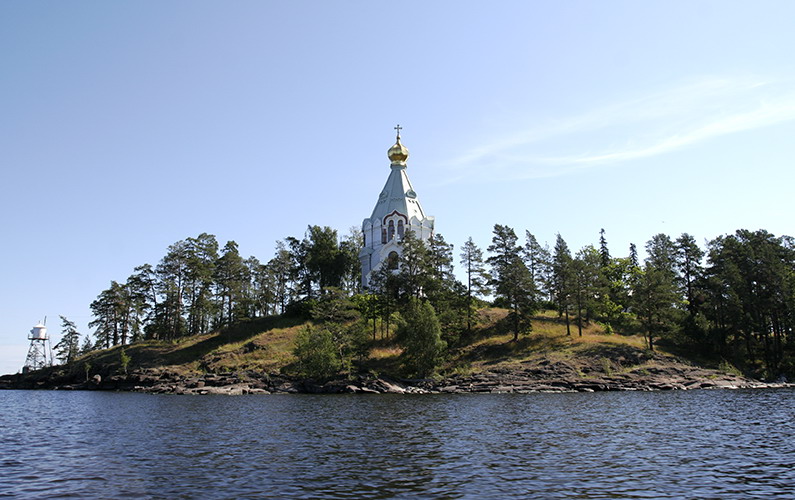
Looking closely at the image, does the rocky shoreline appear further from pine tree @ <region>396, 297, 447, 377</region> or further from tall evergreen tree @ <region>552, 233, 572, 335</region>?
tall evergreen tree @ <region>552, 233, 572, 335</region>

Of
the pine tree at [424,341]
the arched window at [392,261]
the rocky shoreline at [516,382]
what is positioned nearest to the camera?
the rocky shoreline at [516,382]

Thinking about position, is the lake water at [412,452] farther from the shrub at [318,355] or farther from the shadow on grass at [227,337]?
the shadow on grass at [227,337]

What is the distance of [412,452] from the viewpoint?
21.8 meters

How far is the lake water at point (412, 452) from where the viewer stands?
53.5ft

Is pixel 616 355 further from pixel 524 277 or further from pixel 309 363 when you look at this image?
pixel 309 363

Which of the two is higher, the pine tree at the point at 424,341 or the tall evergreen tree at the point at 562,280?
the tall evergreen tree at the point at 562,280

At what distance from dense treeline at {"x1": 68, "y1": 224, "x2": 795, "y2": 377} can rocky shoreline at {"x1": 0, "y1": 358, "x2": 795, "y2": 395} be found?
3761mm

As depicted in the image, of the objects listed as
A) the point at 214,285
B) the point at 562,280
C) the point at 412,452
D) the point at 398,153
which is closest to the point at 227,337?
the point at 214,285

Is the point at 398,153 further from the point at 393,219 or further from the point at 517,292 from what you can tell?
the point at 517,292

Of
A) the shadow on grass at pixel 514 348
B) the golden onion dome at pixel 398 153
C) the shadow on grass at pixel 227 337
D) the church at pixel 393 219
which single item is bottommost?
the shadow on grass at pixel 514 348

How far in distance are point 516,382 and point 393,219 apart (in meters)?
37.3

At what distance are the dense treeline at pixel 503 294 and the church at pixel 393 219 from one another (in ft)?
14.1

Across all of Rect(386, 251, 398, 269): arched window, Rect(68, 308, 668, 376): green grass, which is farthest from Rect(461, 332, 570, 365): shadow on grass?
Rect(386, 251, 398, 269): arched window

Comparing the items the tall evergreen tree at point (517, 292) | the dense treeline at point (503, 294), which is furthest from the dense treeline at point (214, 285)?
the tall evergreen tree at point (517, 292)
